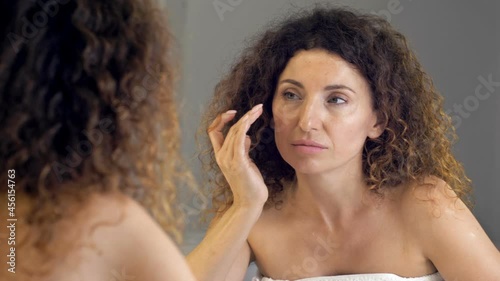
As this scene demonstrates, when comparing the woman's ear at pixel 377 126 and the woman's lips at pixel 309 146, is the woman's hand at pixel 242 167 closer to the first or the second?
the woman's lips at pixel 309 146

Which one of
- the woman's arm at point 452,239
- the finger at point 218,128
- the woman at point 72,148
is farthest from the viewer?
the finger at point 218,128

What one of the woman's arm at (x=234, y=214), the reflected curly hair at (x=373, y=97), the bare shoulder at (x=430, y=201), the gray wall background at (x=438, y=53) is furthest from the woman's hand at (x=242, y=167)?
the gray wall background at (x=438, y=53)

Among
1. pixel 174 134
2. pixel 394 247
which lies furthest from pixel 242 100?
pixel 174 134

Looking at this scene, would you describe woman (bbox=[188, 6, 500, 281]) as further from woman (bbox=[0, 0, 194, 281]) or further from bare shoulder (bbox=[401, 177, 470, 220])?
woman (bbox=[0, 0, 194, 281])

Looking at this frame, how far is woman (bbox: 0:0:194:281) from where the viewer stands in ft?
2.40

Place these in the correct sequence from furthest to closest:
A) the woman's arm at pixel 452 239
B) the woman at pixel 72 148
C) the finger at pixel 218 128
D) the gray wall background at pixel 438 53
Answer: the gray wall background at pixel 438 53 → the finger at pixel 218 128 → the woman's arm at pixel 452 239 → the woman at pixel 72 148

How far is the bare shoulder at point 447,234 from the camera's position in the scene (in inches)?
53.0

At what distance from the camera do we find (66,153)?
74 centimetres

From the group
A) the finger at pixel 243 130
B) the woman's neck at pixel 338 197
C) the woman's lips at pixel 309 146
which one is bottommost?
the woman's neck at pixel 338 197

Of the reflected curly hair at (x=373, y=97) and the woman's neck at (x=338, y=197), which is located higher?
the reflected curly hair at (x=373, y=97)

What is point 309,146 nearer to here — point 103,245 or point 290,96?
point 290,96

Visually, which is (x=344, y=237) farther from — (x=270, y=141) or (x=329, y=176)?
(x=270, y=141)

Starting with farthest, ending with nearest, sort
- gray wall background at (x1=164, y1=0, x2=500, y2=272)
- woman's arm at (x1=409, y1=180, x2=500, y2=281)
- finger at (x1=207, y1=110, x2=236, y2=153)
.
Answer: gray wall background at (x1=164, y1=0, x2=500, y2=272)
finger at (x1=207, y1=110, x2=236, y2=153)
woman's arm at (x1=409, y1=180, x2=500, y2=281)

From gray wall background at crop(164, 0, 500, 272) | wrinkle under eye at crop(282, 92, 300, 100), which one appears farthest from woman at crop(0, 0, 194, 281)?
gray wall background at crop(164, 0, 500, 272)
